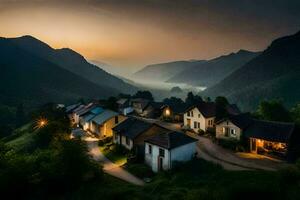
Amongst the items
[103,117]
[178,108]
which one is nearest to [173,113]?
[178,108]

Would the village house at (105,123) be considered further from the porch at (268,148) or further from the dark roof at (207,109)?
the porch at (268,148)

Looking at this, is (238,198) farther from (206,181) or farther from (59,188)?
(59,188)

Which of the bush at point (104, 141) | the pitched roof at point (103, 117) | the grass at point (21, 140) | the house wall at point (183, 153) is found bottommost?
the grass at point (21, 140)

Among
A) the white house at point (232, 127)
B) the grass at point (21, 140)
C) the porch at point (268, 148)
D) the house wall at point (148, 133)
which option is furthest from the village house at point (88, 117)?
the porch at point (268, 148)

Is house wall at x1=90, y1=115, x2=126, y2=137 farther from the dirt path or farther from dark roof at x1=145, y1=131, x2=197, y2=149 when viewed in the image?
dark roof at x1=145, y1=131, x2=197, y2=149

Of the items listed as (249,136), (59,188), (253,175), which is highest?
(249,136)

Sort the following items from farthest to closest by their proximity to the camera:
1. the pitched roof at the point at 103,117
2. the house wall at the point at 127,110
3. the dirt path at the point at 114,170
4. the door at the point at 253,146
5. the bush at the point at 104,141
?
1. the house wall at the point at 127,110
2. the pitched roof at the point at 103,117
3. the bush at the point at 104,141
4. the door at the point at 253,146
5. the dirt path at the point at 114,170

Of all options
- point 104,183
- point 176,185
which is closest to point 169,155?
point 176,185
